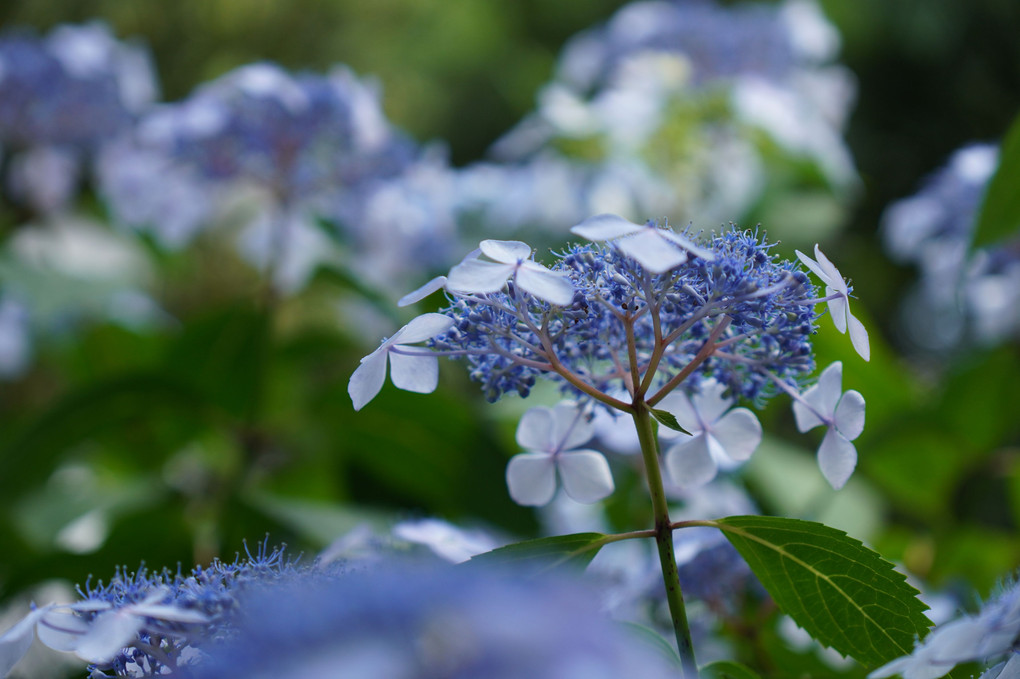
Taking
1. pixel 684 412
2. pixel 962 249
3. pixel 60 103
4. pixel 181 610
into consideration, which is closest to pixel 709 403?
pixel 684 412

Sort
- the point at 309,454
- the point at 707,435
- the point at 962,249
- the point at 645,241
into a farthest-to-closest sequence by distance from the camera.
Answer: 1. the point at 309,454
2. the point at 962,249
3. the point at 707,435
4. the point at 645,241

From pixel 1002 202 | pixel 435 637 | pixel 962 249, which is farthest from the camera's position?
pixel 962 249

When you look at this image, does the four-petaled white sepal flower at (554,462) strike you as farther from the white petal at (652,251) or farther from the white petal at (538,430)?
the white petal at (652,251)

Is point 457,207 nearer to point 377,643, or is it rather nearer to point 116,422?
point 116,422

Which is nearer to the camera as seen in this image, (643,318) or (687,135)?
(643,318)

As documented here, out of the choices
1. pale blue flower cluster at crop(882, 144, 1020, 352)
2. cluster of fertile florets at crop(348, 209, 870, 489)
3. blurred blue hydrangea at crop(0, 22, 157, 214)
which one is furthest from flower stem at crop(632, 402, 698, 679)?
blurred blue hydrangea at crop(0, 22, 157, 214)

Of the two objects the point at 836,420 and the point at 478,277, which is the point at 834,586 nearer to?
the point at 836,420

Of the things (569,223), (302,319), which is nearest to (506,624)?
(569,223)
